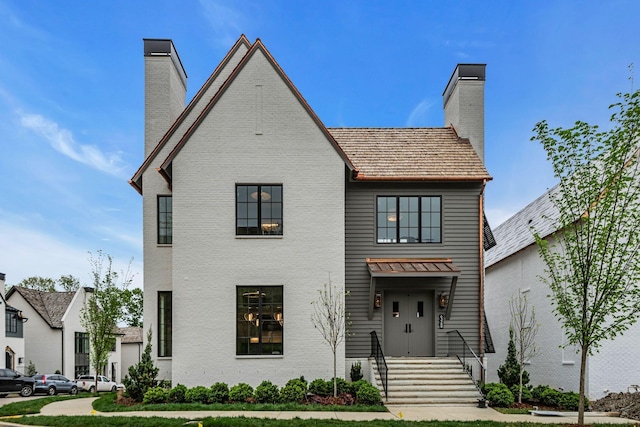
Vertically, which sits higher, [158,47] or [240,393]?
[158,47]

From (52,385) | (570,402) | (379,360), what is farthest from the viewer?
(52,385)

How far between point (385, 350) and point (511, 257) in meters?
8.29

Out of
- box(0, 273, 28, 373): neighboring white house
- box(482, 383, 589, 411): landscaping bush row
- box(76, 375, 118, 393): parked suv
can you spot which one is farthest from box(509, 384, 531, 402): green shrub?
box(0, 273, 28, 373): neighboring white house

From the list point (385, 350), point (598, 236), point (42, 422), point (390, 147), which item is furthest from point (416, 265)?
point (42, 422)

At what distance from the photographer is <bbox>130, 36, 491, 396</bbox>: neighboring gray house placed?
15.4 metres

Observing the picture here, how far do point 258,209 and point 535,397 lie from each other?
33.0ft

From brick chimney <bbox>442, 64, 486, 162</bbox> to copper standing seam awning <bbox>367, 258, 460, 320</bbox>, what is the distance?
5.03 meters

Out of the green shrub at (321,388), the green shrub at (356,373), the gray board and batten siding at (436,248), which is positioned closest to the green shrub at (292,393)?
the green shrub at (321,388)

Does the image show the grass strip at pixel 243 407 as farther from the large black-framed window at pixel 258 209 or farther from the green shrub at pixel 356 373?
the large black-framed window at pixel 258 209

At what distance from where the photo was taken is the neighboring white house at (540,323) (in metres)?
14.8

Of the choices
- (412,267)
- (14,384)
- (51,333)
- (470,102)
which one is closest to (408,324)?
(412,267)

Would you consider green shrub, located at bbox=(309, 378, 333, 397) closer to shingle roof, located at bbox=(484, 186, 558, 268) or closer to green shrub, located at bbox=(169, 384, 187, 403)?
green shrub, located at bbox=(169, 384, 187, 403)

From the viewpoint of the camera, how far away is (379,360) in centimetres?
1631

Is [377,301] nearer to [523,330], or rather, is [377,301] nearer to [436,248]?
[436,248]
